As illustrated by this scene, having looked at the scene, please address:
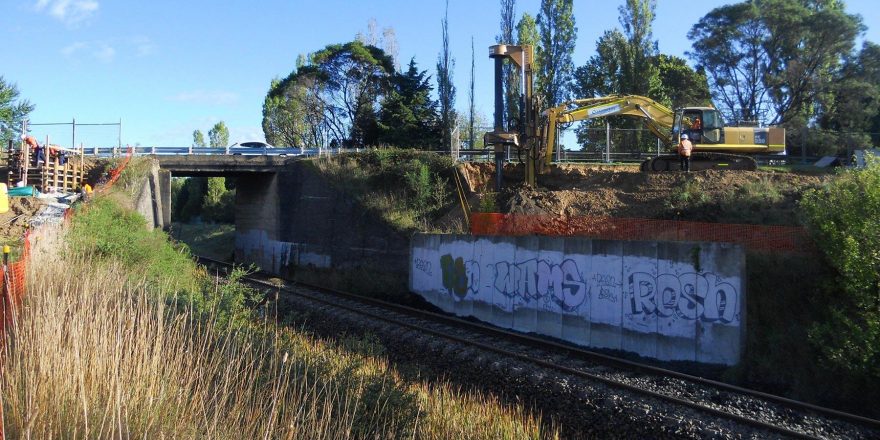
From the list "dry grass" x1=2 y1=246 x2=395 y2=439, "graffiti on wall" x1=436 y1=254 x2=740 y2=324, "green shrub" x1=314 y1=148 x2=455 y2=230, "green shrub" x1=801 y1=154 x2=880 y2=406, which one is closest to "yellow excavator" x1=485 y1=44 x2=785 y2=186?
"green shrub" x1=314 y1=148 x2=455 y2=230

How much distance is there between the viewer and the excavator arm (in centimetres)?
2309

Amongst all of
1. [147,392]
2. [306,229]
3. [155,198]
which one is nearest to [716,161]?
[306,229]

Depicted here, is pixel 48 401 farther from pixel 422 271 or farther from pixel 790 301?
pixel 422 271

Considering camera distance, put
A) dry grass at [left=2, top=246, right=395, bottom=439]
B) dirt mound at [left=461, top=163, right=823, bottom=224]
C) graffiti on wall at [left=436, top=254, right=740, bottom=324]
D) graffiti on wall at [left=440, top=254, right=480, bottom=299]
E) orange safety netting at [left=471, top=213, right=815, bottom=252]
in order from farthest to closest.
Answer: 1. graffiti on wall at [left=440, top=254, right=480, bottom=299]
2. dirt mound at [left=461, top=163, right=823, bottom=224]
3. orange safety netting at [left=471, top=213, right=815, bottom=252]
4. graffiti on wall at [left=436, top=254, right=740, bottom=324]
5. dry grass at [left=2, top=246, right=395, bottom=439]

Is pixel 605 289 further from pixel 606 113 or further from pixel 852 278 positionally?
pixel 606 113

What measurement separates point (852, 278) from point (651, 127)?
13.3m

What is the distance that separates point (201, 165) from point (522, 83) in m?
17.9

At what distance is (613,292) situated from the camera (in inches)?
605

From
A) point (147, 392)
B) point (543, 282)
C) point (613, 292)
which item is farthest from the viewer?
point (543, 282)

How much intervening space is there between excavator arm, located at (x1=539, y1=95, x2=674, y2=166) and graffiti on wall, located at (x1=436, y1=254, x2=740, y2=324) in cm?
631

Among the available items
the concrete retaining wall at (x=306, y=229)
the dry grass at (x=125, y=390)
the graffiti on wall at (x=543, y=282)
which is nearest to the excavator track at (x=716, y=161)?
the graffiti on wall at (x=543, y=282)

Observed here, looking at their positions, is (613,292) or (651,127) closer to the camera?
(613,292)

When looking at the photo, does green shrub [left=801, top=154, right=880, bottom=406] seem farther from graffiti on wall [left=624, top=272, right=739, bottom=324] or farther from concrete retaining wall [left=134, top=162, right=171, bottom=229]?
concrete retaining wall [left=134, top=162, right=171, bottom=229]

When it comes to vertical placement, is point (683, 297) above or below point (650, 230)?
below
